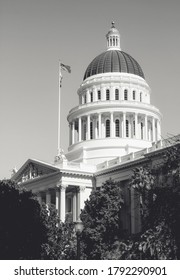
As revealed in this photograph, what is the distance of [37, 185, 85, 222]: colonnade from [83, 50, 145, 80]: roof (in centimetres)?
2765

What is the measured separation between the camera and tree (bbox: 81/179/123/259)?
184ft

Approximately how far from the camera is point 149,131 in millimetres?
93062

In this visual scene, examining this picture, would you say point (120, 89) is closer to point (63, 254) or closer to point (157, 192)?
point (63, 254)

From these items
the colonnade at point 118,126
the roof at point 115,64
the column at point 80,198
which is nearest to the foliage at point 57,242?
the column at point 80,198

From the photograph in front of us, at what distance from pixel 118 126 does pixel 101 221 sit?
1347 inches

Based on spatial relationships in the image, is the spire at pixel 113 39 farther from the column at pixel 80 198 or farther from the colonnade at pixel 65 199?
the column at pixel 80 198

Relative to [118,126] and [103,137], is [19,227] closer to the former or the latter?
[103,137]

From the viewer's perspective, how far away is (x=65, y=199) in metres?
79.4

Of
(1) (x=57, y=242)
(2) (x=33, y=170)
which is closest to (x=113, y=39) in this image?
(2) (x=33, y=170)

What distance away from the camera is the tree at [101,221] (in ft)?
184

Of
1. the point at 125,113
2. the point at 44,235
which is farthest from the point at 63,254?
the point at 125,113

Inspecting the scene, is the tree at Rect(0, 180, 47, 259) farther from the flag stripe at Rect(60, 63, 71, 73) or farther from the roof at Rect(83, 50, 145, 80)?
the roof at Rect(83, 50, 145, 80)

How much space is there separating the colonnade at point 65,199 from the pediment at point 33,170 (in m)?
2.77

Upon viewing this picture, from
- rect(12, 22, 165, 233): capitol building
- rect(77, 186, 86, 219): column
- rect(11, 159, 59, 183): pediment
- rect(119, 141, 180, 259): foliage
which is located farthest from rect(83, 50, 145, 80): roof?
rect(119, 141, 180, 259): foliage
